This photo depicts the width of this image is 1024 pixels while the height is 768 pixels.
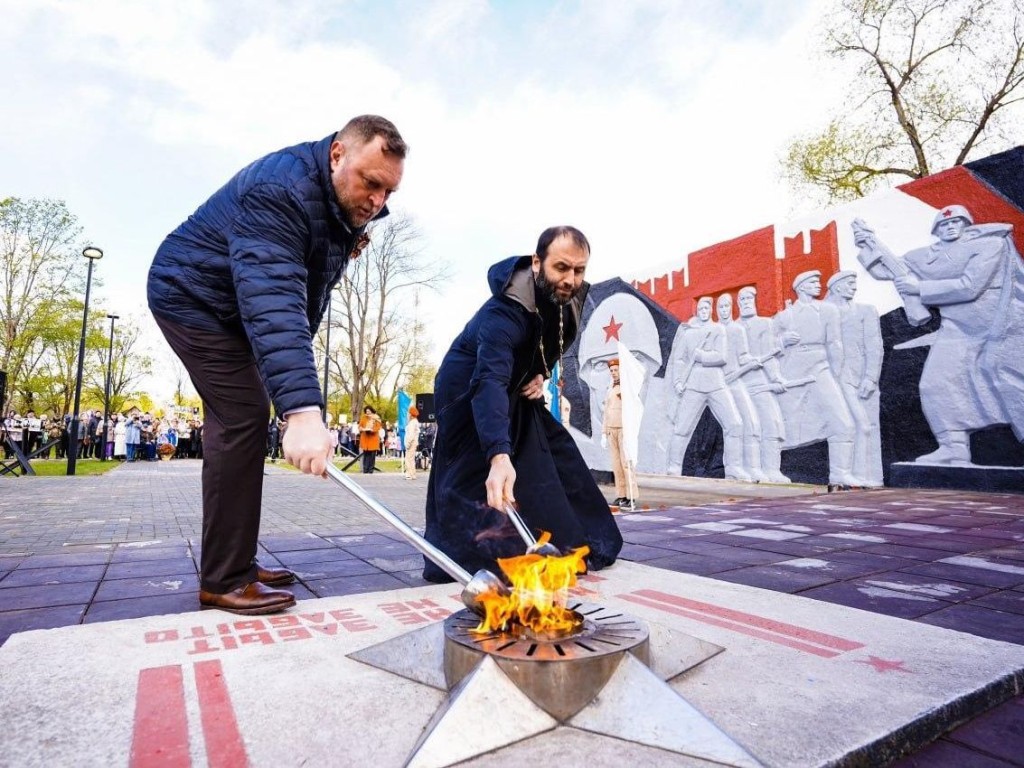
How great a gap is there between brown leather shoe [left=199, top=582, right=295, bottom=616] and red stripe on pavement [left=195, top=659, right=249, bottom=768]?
22.1 inches

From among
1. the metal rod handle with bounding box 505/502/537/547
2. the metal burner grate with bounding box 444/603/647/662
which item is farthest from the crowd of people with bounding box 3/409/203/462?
the metal burner grate with bounding box 444/603/647/662

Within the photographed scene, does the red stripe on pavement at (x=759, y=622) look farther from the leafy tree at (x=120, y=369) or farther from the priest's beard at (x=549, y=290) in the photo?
the leafy tree at (x=120, y=369)

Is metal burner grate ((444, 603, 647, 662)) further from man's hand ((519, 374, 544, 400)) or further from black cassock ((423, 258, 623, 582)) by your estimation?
man's hand ((519, 374, 544, 400))

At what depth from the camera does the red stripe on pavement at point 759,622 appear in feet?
6.98

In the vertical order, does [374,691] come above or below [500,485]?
below

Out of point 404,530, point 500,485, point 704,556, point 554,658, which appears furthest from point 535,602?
point 704,556

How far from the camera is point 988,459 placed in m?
8.63

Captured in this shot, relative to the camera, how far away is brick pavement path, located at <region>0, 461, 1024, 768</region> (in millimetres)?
2596

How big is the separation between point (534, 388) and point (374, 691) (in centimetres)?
202

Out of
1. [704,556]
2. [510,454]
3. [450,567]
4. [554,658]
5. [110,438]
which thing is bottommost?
[704,556]

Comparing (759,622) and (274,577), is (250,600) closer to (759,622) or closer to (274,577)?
(274,577)

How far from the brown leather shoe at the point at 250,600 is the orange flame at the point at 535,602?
114 cm

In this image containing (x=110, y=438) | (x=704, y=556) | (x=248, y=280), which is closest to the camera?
(x=248, y=280)

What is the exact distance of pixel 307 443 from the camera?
6.12ft
